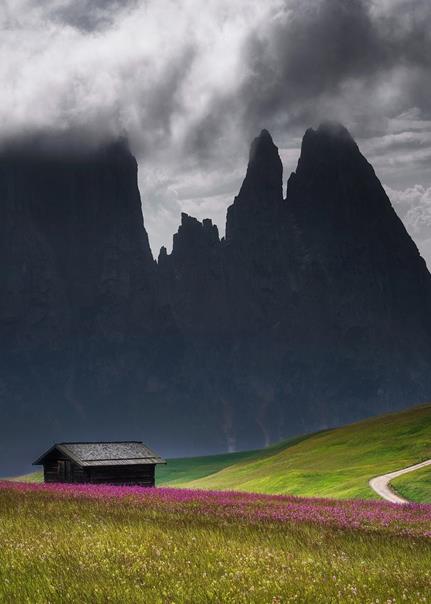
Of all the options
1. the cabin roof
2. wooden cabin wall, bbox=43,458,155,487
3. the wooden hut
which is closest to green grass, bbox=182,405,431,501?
wooden cabin wall, bbox=43,458,155,487

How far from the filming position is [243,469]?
95125mm

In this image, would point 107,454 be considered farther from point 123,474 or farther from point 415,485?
point 415,485

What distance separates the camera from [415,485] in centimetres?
4556

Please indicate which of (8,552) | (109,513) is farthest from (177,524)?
(8,552)

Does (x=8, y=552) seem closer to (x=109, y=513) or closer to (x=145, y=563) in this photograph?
(x=145, y=563)

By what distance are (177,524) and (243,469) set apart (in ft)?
262

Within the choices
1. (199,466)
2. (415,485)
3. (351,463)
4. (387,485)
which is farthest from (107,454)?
(199,466)

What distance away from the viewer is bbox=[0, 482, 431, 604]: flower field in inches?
335

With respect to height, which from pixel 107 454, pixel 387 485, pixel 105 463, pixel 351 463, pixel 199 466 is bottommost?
pixel 199 466

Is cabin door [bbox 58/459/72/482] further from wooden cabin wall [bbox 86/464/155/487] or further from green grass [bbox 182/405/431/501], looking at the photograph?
green grass [bbox 182/405/431/501]

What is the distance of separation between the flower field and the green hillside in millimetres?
29347

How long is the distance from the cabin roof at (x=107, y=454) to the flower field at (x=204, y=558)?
107ft

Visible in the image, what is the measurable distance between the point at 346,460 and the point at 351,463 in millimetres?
2324

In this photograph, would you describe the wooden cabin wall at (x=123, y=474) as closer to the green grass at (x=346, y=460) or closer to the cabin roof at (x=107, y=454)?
the cabin roof at (x=107, y=454)
